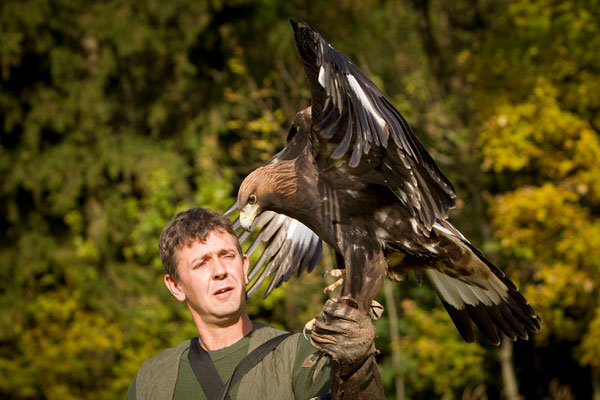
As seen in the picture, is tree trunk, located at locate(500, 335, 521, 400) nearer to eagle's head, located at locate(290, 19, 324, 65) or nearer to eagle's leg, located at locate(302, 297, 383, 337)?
eagle's leg, located at locate(302, 297, 383, 337)

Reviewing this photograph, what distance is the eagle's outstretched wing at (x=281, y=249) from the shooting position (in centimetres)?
281

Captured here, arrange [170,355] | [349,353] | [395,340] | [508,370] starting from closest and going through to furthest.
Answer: [349,353] → [170,355] → [508,370] → [395,340]

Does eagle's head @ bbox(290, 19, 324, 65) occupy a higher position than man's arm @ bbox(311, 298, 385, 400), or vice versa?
eagle's head @ bbox(290, 19, 324, 65)

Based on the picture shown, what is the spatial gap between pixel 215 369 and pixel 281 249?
94 centimetres

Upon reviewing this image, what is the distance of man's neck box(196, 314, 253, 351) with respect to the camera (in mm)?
2066

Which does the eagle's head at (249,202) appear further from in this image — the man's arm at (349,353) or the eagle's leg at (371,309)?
the man's arm at (349,353)

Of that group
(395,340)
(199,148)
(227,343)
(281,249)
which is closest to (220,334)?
(227,343)

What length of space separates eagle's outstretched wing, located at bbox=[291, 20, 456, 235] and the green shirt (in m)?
0.54

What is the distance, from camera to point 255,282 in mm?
2805

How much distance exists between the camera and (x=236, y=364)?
79.8 inches

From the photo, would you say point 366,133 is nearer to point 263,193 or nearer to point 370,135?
point 370,135

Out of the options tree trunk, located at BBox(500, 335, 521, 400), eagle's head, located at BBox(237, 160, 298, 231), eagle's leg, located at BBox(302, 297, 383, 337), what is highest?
eagle's head, located at BBox(237, 160, 298, 231)

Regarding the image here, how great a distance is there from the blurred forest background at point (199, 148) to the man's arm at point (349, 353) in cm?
627

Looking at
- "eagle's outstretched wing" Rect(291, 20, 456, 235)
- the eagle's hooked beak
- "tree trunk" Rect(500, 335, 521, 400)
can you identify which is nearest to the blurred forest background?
"tree trunk" Rect(500, 335, 521, 400)
